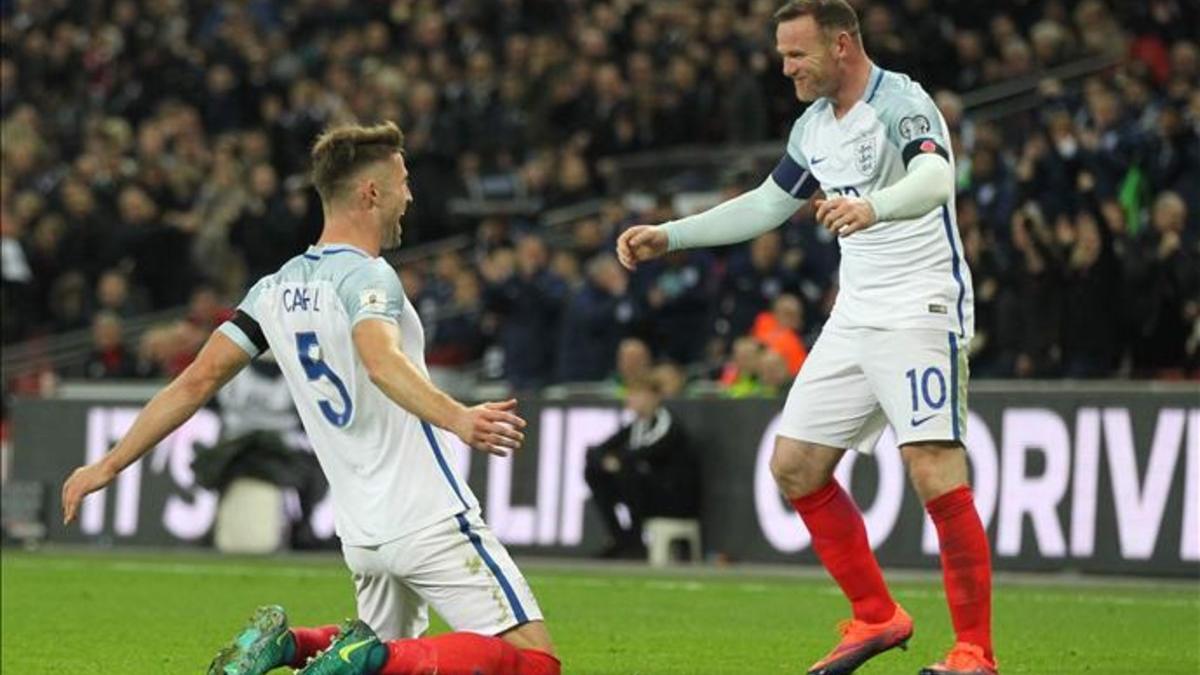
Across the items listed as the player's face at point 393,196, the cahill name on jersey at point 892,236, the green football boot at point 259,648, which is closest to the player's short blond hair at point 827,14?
the cahill name on jersey at point 892,236

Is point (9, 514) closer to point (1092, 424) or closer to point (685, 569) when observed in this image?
point (685, 569)

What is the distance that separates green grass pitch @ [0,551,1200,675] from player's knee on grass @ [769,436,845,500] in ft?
3.04

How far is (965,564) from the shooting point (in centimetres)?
907

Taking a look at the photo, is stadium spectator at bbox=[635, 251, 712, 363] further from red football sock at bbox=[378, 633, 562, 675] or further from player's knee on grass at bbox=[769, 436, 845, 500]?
red football sock at bbox=[378, 633, 562, 675]

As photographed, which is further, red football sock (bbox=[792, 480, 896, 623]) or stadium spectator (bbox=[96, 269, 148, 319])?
stadium spectator (bbox=[96, 269, 148, 319])

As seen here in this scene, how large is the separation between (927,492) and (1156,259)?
914cm

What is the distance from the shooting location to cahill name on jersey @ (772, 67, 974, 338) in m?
9.20

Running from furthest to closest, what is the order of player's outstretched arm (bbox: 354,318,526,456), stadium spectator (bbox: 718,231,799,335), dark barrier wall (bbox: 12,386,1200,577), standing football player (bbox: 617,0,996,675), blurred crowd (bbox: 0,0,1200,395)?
stadium spectator (bbox: 718,231,799,335) < blurred crowd (bbox: 0,0,1200,395) < dark barrier wall (bbox: 12,386,1200,577) < standing football player (bbox: 617,0,996,675) < player's outstretched arm (bbox: 354,318,526,456)

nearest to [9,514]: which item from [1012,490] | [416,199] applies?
[416,199]

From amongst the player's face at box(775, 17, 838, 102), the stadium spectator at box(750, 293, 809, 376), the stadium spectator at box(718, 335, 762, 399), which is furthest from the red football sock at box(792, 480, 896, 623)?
the stadium spectator at box(750, 293, 809, 376)

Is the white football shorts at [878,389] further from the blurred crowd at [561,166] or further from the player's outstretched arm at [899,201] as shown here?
the blurred crowd at [561,166]

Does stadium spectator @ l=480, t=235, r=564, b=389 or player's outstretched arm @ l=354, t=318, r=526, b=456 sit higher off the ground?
stadium spectator @ l=480, t=235, r=564, b=389

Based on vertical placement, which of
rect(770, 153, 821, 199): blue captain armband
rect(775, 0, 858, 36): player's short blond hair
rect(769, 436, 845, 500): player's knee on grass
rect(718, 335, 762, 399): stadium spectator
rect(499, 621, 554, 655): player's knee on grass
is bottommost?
rect(499, 621, 554, 655): player's knee on grass

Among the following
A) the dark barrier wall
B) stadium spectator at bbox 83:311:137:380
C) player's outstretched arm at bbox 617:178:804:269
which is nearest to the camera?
player's outstretched arm at bbox 617:178:804:269
